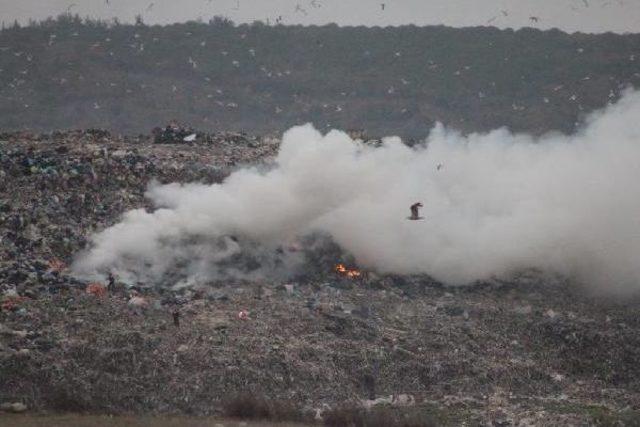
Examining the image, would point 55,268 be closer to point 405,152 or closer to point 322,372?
point 322,372

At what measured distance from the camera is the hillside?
44.6 m

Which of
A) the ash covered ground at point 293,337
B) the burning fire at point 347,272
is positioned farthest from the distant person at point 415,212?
the burning fire at point 347,272

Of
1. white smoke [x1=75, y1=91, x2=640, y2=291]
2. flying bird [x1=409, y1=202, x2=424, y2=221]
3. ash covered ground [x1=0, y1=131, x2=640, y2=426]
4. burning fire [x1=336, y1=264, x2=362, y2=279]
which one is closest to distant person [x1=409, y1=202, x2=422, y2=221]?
flying bird [x1=409, y1=202, x2=424, y2=221]

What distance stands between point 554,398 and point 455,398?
4.97 feet

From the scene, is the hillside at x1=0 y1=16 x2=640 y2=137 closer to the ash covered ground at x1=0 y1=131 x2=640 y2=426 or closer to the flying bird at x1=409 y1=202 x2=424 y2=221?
the ash covered ground at x1=0 y1=131 x2=640 y2=426

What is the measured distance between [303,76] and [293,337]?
117 ft

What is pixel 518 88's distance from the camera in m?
49.6

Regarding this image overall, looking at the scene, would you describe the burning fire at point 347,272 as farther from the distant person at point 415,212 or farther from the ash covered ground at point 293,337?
the distant person at point 415,212

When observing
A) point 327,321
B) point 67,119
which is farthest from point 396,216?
point 67,119

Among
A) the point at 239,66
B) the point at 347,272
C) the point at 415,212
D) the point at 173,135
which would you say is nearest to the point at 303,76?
the point at 239,66

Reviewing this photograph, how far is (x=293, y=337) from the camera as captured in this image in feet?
51.4

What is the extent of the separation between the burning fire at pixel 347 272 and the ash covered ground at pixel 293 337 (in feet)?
0.27

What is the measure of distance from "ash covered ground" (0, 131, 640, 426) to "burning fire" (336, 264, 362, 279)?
0.27 ft

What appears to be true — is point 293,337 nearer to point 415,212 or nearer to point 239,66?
point 415,212
